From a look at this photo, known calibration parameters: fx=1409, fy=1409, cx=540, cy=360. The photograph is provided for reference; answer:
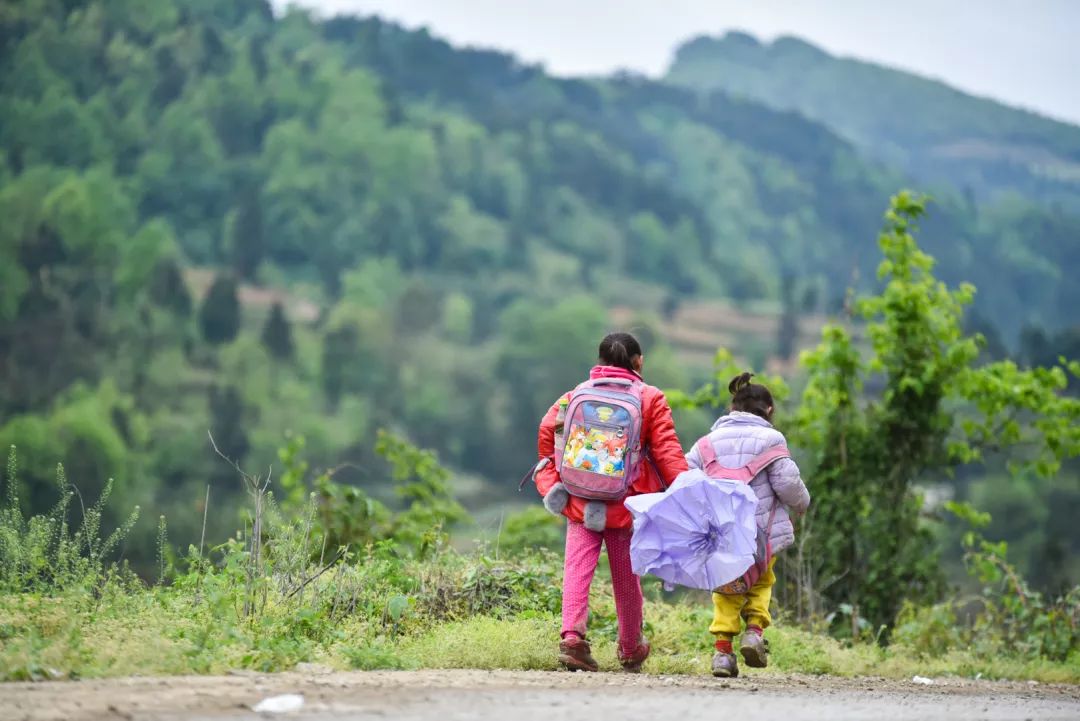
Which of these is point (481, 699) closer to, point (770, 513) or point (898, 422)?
point (770, 513)

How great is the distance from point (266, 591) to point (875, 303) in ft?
31.8

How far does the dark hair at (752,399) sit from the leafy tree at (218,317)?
98.7 meters

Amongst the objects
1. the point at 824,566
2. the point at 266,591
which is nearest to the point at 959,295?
the point at 824,566

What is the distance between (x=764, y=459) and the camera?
22.7 feet

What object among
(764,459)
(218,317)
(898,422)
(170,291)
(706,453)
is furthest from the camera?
(170,291)

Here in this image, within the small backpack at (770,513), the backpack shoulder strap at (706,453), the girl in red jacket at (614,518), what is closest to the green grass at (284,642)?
the girl in red jacket at (614,518)

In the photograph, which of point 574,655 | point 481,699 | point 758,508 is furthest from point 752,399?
point 481,699

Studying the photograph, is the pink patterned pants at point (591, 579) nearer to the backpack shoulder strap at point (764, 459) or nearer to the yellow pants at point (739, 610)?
the yellow pants at point (739, 610)

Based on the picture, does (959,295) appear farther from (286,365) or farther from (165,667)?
(286,365)

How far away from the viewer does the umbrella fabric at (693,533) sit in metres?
6.60

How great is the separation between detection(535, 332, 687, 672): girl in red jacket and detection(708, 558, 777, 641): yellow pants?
39 centimetres

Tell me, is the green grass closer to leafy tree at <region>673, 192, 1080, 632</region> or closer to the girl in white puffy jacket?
the girl in white puffy jacket

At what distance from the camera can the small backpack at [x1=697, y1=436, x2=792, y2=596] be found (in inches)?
272

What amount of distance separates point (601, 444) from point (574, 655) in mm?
1008
